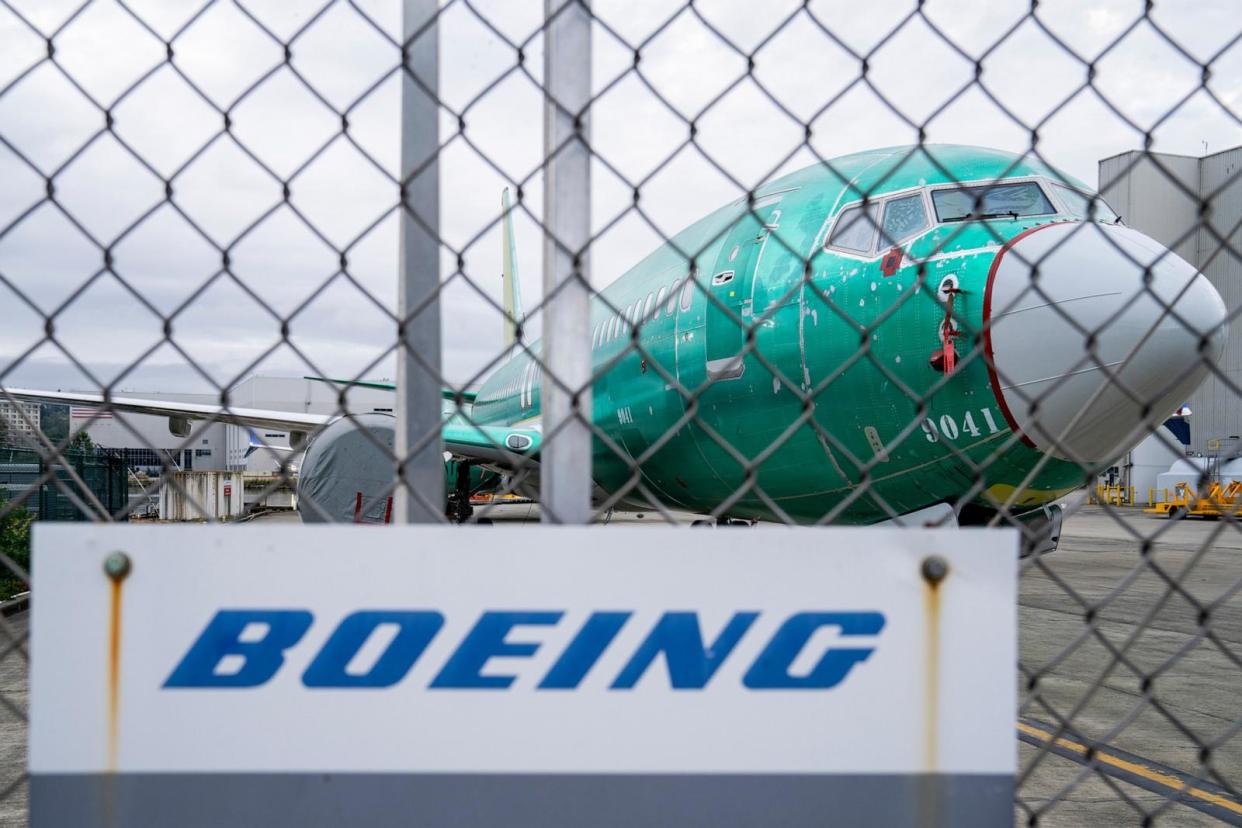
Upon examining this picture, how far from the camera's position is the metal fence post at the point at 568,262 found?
1205mm

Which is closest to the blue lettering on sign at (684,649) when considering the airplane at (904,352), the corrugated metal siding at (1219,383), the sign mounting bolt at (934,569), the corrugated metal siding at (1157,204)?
the sign mounting bolt at (934,569)

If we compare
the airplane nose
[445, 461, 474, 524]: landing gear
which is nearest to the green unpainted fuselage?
the airplane nose

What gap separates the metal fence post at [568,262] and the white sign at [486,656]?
0.34 ft

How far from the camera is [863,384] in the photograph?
5.05 m

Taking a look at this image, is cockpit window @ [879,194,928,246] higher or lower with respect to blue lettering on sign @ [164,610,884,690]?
higher

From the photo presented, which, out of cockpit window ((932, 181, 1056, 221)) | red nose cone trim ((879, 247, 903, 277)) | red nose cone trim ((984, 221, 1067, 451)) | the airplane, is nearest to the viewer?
the airplane

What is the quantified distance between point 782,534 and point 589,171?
544mm

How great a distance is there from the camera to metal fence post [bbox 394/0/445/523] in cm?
122

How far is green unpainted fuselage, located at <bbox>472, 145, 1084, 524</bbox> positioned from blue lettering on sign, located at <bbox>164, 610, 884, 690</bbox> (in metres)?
2.60

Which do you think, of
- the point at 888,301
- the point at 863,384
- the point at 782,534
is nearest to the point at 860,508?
the point at 863,384

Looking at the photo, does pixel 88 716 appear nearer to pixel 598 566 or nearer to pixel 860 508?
pixel 598 566

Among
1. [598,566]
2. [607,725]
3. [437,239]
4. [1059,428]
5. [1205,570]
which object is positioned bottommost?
[1205,570]

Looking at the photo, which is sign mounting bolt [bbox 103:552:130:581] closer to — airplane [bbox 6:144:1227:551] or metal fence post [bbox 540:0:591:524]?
metal fence post [bbox 540:0:591:524]

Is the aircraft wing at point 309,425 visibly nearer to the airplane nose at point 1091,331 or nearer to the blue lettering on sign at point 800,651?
the airplane nose at point 1091,331
